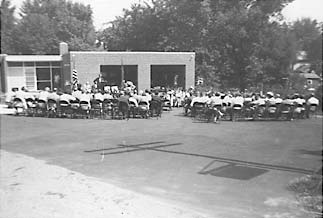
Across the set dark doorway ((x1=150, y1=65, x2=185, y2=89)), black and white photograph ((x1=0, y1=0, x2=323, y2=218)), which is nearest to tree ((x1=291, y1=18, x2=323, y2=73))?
black and white photograph ((x1=0, y1=0, x2=323, y2=218))

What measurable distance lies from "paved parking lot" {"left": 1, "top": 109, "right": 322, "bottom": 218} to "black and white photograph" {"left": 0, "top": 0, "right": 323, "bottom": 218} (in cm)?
3

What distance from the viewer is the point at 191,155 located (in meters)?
7.15

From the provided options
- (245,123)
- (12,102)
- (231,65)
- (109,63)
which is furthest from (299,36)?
(12,102)

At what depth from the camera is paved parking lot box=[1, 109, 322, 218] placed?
4797mm

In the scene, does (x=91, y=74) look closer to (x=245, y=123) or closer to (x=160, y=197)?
(x=160, y=197)

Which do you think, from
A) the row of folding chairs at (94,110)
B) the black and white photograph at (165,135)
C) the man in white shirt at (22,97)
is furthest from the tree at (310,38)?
the man in white shirt at (22,97)

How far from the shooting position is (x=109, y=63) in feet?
15.1

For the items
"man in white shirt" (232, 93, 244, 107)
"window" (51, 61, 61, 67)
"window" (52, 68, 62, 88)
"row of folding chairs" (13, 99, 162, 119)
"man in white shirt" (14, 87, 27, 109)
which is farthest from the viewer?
"man in white shirt" (14, 87, 27, 109)

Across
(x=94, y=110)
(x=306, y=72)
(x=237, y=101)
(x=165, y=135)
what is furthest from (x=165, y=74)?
(x=306, y=72)

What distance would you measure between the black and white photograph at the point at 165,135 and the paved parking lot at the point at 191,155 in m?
0.03

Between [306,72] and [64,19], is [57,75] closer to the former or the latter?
[64,19]

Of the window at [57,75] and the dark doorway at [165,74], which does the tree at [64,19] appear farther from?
the dark doorway at [165,74]

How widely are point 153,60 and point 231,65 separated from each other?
1.74 m

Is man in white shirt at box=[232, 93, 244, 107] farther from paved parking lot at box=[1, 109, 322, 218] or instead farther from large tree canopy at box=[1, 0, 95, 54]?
large tree canopy at box=[1, 0, 95, 54]
